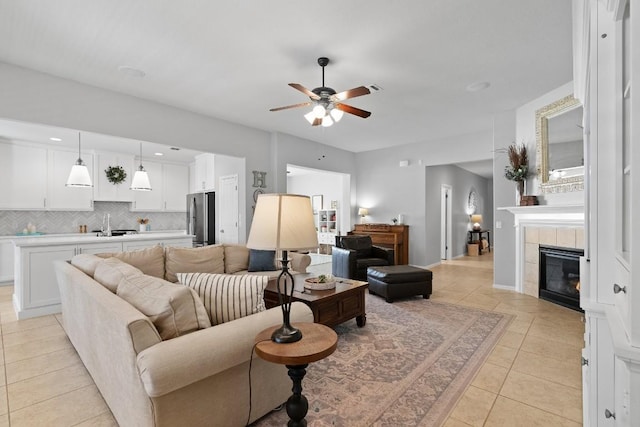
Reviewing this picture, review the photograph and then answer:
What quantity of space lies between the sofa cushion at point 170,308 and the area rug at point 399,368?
766mm

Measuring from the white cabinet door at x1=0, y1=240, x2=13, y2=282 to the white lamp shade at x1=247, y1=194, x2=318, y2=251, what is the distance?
20.9 ft

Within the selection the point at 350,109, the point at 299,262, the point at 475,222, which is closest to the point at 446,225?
the point at 475,222

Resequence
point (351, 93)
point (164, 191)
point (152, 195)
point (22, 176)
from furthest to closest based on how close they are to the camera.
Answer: point (164, 191) → point (152, 195) → point (22, 176) → point (351, 93)

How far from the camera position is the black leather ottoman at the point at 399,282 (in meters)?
4.18

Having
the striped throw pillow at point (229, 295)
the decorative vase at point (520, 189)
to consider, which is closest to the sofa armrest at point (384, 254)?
Answer: the decorative vase at point (520, 189)

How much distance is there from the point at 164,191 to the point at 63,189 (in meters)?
1.91

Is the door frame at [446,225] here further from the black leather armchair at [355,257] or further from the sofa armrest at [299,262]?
the sofa armrest at [299,262]

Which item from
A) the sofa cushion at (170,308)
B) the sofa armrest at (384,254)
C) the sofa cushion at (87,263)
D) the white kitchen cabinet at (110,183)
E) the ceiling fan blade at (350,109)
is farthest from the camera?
the white kitchen cabinet at (110,183)

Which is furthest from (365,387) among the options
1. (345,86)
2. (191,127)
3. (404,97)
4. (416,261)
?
(416,261)

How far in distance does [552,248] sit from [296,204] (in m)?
4.32

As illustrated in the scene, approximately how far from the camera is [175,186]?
7.70m

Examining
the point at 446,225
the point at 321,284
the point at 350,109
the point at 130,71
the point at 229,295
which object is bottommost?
the point at 321,284

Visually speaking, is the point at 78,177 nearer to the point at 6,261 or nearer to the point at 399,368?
the point at 6,261

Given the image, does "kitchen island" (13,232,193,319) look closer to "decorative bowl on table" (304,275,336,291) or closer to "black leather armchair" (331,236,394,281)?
"decorative bowl on table" (304,275,336,291)
